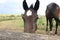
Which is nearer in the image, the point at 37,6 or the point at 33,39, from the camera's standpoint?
the point at 33,39

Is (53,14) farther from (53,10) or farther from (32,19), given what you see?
(32,19)

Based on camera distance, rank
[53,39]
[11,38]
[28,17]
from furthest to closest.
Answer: [28,17]
[53,39]
[11,38]

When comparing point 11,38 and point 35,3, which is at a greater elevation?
point 35,3

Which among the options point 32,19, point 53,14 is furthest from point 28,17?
point 53,14

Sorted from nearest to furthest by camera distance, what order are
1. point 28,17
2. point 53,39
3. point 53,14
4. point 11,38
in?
point 11,38 → point 53,39 → point 28,17 → point 53,14

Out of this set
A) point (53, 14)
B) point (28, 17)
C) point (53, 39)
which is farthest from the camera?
point (53, 14)

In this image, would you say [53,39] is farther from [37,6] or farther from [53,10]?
[53,10]

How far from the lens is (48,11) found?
57.6ft

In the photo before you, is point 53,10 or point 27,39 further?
point 53,10

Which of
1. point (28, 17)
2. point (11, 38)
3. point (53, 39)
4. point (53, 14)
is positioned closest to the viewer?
point (11, 38)

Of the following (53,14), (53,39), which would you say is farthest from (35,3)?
(53,14)

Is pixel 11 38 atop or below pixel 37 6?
below

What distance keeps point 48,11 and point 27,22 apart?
19.0 feet

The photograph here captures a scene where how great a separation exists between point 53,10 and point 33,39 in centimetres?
789
